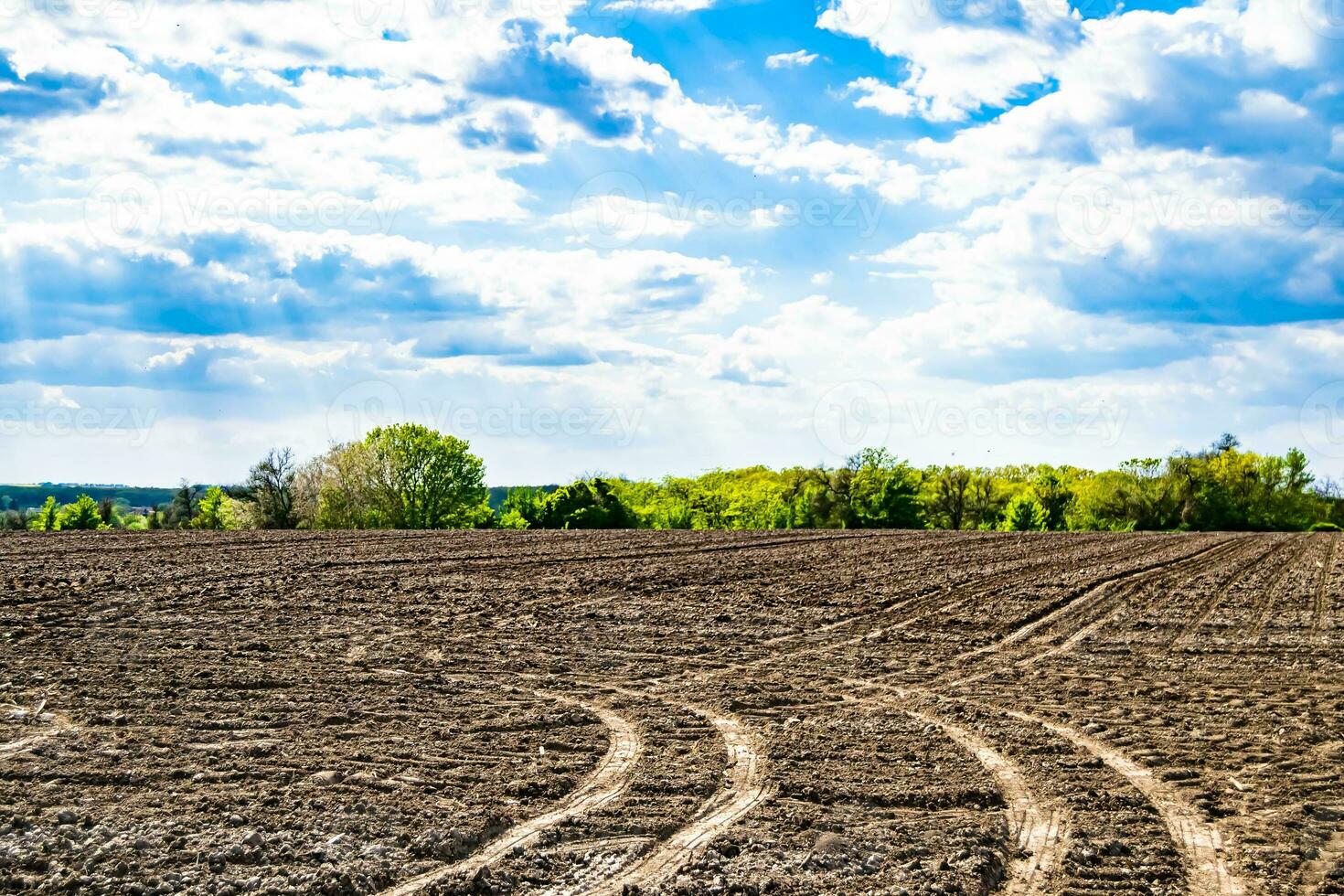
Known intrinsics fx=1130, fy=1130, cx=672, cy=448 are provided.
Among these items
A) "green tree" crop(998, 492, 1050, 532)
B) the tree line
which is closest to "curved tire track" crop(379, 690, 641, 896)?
the tree line

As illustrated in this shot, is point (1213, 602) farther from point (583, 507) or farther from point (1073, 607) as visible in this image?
point (583, 507)

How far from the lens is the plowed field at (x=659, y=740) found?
7.46 meters

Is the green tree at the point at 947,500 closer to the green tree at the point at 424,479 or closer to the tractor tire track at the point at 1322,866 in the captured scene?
the green tree at the point at 424,479

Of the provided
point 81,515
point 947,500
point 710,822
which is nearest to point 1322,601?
point 710,822

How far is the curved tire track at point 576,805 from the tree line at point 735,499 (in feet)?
175

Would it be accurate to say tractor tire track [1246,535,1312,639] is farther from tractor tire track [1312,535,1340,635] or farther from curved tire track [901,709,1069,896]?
curved tire track [901,709,1069,896]

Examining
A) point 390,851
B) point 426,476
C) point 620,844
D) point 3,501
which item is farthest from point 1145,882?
point 3,501

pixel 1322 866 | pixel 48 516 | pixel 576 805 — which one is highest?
pixel 48 516

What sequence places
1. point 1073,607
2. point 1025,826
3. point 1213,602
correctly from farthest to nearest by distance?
point 1213,602, point 1073,607, point 1025,826

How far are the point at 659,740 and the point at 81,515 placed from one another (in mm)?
101904

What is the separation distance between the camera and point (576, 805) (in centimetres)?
868

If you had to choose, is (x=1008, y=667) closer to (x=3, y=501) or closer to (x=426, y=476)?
Result: (x=426, y=476)

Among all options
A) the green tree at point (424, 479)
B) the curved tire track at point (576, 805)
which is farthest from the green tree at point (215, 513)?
the curved tire track at point (576, 805)

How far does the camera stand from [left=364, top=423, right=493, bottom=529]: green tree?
262 feet
